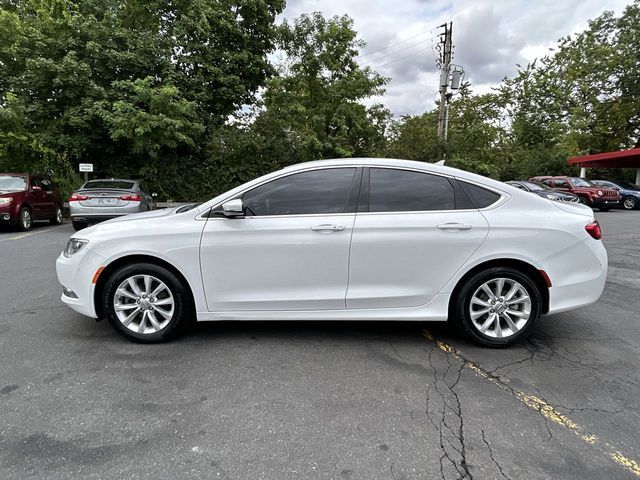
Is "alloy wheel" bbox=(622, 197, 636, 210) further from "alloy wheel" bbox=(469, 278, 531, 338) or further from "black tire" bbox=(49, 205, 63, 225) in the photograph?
"black tire" bbox=(49, 205, 63, 225)

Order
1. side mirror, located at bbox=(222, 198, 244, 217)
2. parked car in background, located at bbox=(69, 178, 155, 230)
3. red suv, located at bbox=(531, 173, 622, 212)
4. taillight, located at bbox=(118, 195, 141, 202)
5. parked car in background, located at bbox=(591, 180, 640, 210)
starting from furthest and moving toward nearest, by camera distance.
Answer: parked car in background, located at bbox=(591, 180, 640, 210)
red suv, located at bbox=(531, 173, 622, 212)
taillight, located at bbox=(118, 195, 141, 202)
parked car in background, located at bbox=(69, 178, 155, 230)
side mirror, located at bbox=(222, 198, 244, 217)

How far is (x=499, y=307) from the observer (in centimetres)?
362

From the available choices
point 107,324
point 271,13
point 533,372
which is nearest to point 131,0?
point 271,13

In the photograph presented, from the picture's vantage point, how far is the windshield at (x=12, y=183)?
36.0 ft

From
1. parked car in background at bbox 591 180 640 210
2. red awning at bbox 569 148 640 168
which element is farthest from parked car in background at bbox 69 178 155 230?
red awning at bbox 569 148 640 168

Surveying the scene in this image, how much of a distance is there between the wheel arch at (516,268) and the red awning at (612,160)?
25.9m

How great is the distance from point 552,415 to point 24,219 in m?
12.9

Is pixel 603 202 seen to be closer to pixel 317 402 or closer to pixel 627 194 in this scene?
pixel 627 194

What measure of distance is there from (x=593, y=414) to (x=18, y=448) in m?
3.51

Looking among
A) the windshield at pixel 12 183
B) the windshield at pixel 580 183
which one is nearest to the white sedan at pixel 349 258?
the windshield at pixel 12 183

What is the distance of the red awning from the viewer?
79.8 ft

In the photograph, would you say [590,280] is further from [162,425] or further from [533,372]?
[162,425]

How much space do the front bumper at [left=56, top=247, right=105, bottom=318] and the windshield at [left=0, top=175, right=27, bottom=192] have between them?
30.9ft

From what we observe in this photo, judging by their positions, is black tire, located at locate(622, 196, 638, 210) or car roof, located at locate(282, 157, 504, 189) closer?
car roof, located at locate(282, 157, 504, 189)
